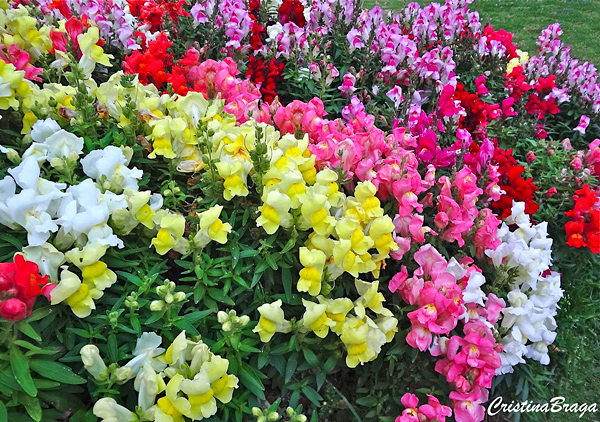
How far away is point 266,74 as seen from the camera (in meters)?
4.96

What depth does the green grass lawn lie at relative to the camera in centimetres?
1030

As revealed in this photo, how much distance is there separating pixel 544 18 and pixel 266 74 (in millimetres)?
9865

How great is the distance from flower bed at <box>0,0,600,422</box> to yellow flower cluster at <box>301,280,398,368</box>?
0.01 m

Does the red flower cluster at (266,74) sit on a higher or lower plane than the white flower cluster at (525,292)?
higher

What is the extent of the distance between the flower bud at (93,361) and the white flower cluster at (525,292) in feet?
7.48

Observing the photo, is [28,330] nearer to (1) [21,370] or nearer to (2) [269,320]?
(1) [21,370]

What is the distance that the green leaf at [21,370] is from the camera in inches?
81.0

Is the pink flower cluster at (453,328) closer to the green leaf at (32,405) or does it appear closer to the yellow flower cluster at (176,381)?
the yellow flower cluster at (176,381)

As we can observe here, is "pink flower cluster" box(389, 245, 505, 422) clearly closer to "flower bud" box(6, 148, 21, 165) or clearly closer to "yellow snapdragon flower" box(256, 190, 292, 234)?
"yellow snapdragon flower" box(256, 190, 292, 234)

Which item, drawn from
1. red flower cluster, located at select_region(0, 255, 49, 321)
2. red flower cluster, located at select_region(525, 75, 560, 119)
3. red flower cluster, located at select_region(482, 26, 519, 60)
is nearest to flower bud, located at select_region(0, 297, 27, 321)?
red flower cluster, located at select_region(0, 255, 49, 321)

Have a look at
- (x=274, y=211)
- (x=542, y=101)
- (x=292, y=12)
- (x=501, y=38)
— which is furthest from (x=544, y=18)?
(x=274, y=211)

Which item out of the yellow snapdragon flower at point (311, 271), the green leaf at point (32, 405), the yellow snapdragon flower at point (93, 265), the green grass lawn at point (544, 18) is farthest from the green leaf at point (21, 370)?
the green grass lawn at point (544, 18)

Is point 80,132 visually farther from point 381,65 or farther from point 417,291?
point 381,65

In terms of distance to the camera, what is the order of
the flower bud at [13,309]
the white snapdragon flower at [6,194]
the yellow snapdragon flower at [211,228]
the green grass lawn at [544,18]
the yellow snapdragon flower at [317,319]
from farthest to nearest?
the green grass lawn at [544,18], the yellow snapdragon flower at [211,228], the yellow snapdragon flower at [317,319], the white snapdragon flower at [6,194], the flower bud at [13,309]
